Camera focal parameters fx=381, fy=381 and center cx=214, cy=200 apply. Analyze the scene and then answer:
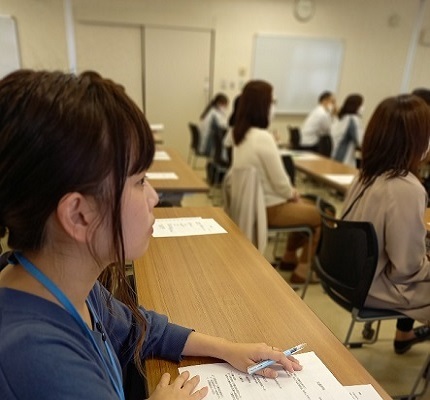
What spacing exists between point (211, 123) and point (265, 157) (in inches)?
105

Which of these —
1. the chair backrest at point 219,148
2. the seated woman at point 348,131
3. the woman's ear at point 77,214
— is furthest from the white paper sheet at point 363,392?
the seated woman at point 348,131

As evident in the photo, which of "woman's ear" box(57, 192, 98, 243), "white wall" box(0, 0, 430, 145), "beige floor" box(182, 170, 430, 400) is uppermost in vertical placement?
"white wall" box(0, 0, 430, 145)

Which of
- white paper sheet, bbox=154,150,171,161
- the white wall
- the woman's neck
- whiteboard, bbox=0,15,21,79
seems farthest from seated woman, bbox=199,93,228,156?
the woman's neck

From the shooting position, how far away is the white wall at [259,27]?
5.34 m

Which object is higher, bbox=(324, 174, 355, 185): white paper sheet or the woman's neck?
the woman's neck

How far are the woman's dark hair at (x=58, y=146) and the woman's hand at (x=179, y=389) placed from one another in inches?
12.1

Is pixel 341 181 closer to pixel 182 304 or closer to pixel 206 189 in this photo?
pixel 206 189

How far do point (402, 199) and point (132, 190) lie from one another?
1275 millimetres

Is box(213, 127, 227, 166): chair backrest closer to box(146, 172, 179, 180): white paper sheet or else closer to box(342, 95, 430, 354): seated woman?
box(146, 172, 179, 180): white paper sheet

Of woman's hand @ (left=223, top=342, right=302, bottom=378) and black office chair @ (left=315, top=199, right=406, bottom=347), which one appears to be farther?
black office chair @ (left=315, top=199, right=406, bottom=347)

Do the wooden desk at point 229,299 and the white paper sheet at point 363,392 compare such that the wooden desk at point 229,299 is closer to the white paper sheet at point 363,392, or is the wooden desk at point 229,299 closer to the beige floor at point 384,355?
the white paper sheet at point 363,392

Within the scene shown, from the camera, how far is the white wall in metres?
5.34

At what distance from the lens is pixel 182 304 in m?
1.02

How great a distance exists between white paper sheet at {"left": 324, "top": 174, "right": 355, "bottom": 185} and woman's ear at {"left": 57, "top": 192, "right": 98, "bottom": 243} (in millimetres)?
2292
